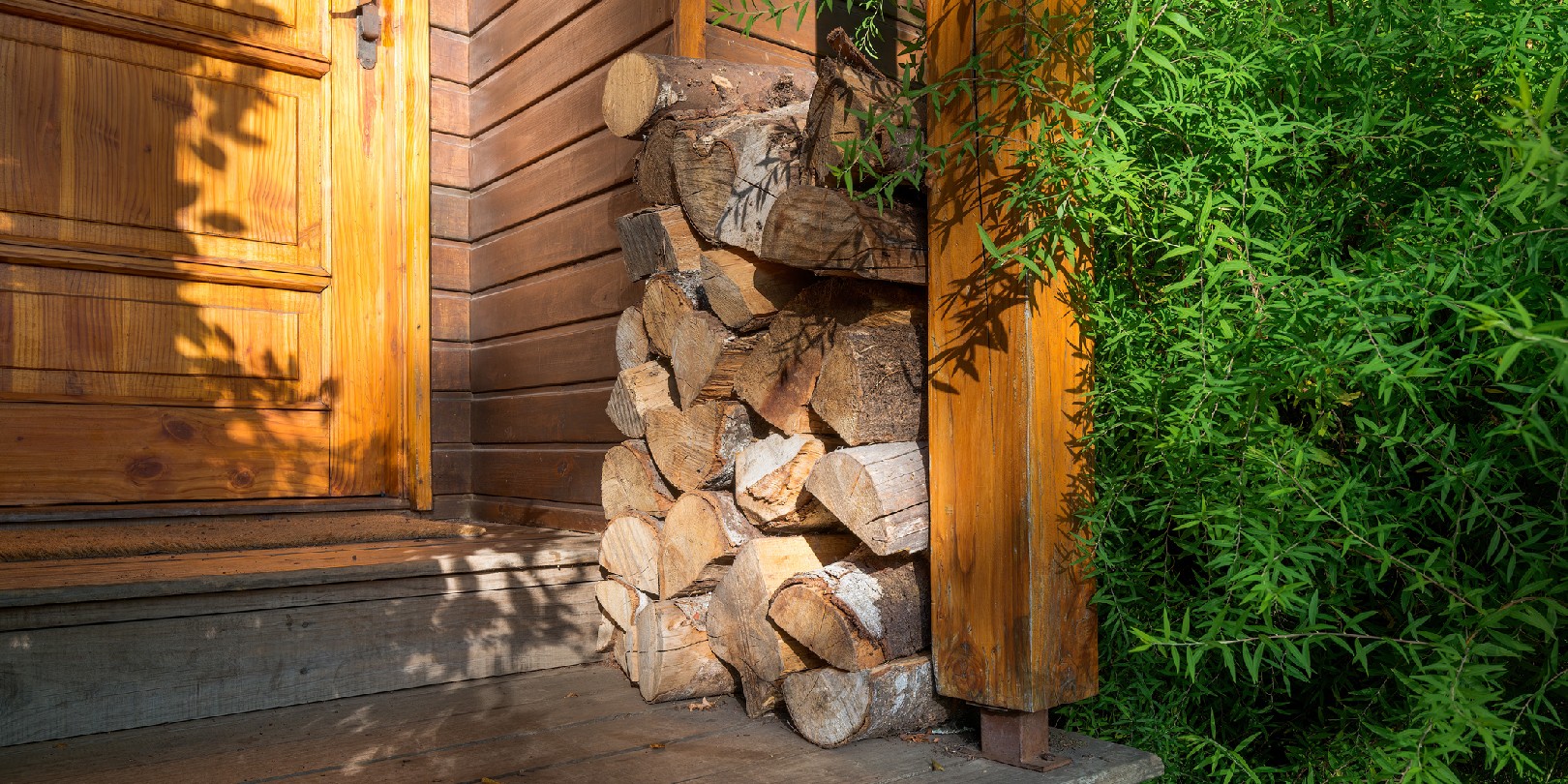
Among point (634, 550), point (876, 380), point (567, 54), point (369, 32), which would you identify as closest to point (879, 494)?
point (876, 380)

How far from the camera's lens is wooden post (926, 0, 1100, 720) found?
5.26ft

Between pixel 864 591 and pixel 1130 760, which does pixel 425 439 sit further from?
pixel 1130 760

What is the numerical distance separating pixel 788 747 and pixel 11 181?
2.40 metres

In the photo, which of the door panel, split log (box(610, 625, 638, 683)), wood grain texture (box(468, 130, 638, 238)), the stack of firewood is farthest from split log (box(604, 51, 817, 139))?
the door panel

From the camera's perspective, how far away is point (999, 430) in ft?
5.36

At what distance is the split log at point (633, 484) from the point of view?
2.27 metres

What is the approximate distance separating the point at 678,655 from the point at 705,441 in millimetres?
Answer: 444

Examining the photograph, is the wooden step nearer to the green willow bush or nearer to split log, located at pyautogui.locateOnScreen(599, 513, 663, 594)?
split log, located at pyautogui.locateOnScreen(599, 513, 663, 594)

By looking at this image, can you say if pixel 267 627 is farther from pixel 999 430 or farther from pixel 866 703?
pixel 999 430

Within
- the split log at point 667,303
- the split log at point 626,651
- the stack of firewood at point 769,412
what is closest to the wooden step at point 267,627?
the split log at point 626,651

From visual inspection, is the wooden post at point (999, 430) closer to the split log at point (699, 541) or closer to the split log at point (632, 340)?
the split log at point (699, 541)

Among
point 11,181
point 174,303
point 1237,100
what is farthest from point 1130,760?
point 11,181

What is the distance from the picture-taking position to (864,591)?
1799 millimetres

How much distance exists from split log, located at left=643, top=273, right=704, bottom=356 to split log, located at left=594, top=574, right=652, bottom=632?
52 centimetres
